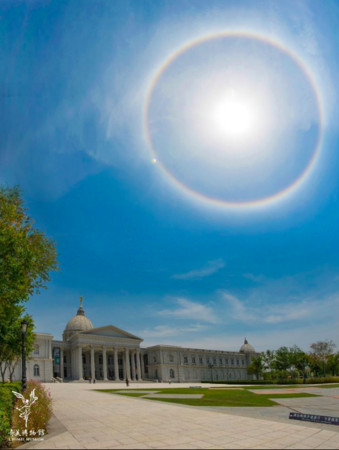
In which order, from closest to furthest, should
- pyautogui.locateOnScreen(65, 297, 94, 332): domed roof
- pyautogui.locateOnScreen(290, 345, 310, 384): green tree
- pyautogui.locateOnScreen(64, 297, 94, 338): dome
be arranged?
pyautogui.locateOnScreen(290, 345, 310, 384): green tree
pyautogui.locateOnScreen(64, 297, 94, 338): dome
pyautogui.locateOnScreen(65, 297, 94, 332): domed roof

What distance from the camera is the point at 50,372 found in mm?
84688

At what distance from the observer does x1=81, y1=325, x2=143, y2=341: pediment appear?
98.1 m

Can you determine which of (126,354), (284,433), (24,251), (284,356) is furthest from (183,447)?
(126,354)

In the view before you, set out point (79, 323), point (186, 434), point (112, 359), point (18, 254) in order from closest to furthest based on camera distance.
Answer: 1. point (186, 434)
2. point (18, 254)
3. point (112, 359)
4. point (79, 323)

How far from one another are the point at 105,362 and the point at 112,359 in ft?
60.6

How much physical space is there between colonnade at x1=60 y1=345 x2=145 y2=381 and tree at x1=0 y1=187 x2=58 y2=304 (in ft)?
241

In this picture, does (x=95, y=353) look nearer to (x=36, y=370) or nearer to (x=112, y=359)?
(x=112, y=359)

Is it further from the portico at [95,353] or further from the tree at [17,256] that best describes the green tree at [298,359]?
the tree at [17,256]

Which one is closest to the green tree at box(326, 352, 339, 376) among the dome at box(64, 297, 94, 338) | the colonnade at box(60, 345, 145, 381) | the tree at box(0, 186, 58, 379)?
the colonnade at box(60, 345, 145, 381)

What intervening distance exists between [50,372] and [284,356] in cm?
5816

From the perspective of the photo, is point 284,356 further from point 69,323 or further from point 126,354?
point 69,323

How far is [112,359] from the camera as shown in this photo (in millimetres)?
111500

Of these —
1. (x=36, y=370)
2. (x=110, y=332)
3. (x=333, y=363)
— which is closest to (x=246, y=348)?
(x=333, y=363)

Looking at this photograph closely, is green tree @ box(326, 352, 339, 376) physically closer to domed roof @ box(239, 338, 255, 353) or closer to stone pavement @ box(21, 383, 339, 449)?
domed roof @ box(239, 338, 255, 353)
